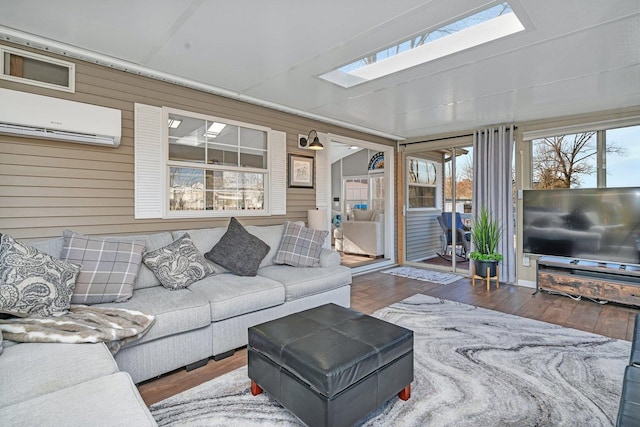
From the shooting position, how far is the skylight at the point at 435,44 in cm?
234

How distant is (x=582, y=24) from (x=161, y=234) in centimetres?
366

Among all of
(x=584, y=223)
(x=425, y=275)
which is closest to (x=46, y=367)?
(x=425, y=275)

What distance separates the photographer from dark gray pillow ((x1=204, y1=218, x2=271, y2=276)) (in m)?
3.14

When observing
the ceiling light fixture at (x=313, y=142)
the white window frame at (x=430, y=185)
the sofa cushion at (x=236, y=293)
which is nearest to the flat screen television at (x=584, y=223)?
the white window frame at (x=430, y=185)

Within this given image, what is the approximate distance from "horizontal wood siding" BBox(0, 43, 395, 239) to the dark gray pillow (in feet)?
1.71

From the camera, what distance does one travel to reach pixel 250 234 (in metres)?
3.48

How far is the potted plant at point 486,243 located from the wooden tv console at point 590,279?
549 millimetres

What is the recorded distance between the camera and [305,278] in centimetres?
318

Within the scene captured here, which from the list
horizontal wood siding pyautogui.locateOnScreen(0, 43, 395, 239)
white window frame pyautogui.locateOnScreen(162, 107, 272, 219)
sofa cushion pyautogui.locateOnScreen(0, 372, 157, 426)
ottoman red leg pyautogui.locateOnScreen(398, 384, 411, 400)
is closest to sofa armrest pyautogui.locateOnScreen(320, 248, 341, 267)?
white window frame pyautogui.locateOnScreen(162, 107, 272, 219)

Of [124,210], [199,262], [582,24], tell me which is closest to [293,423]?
[199,262]

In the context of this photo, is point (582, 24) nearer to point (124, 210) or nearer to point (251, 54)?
point (251, 54)

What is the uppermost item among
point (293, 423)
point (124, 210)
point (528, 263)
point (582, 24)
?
point (582, 24)

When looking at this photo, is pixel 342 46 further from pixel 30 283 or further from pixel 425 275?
pixel 425 275

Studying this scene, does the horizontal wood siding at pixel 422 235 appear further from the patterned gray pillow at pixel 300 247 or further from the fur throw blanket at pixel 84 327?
the fur throw blanket at pixel 84 327
